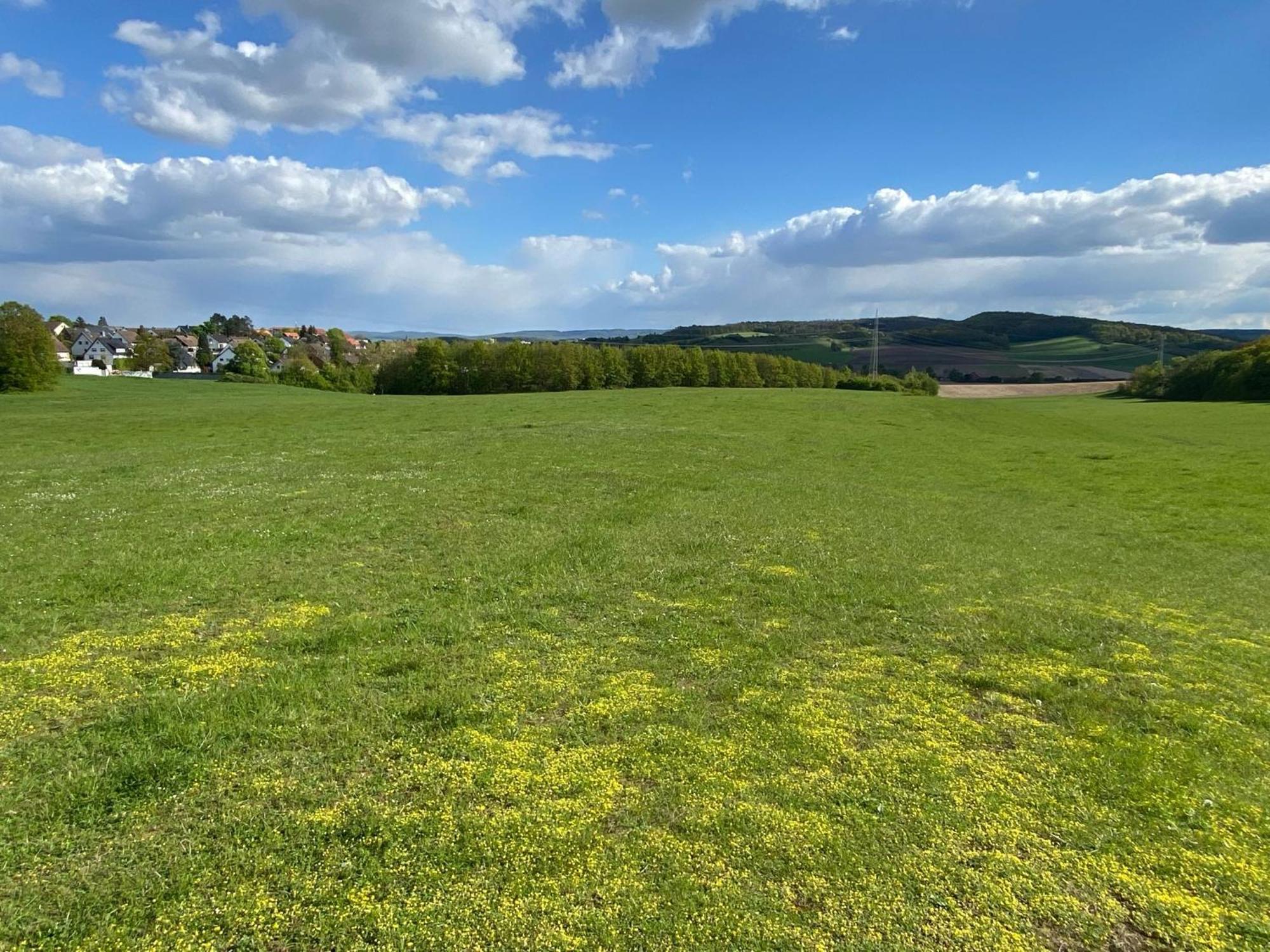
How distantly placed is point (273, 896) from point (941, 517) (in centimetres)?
1796

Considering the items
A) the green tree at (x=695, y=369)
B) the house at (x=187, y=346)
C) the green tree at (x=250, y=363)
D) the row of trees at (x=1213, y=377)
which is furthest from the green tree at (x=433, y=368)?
the house at (x=187, y=346)

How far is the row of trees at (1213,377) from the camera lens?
282 ft

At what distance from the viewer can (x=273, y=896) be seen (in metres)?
4.35

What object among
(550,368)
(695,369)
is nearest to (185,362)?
(550,368)

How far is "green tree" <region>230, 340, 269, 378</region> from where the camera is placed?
10638 centimetres

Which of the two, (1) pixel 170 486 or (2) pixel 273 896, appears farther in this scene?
(1) pixel 170 486

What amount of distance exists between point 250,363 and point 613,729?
119810mm

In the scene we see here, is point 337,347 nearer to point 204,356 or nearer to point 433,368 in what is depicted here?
point 204,356

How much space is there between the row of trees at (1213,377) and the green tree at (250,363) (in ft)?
445

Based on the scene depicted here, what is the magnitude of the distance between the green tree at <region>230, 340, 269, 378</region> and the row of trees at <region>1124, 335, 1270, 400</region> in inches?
5341

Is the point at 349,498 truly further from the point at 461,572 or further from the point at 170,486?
the point at 461,572

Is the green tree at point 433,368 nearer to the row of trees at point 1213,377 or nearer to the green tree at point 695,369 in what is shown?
the green tree at point 695,369

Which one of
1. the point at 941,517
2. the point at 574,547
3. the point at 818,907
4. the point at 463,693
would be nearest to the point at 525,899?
the point at 818,907

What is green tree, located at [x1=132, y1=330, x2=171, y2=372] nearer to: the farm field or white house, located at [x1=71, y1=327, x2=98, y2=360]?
white house, located at [x1=71, y1=327, x2=98, y2=360]
